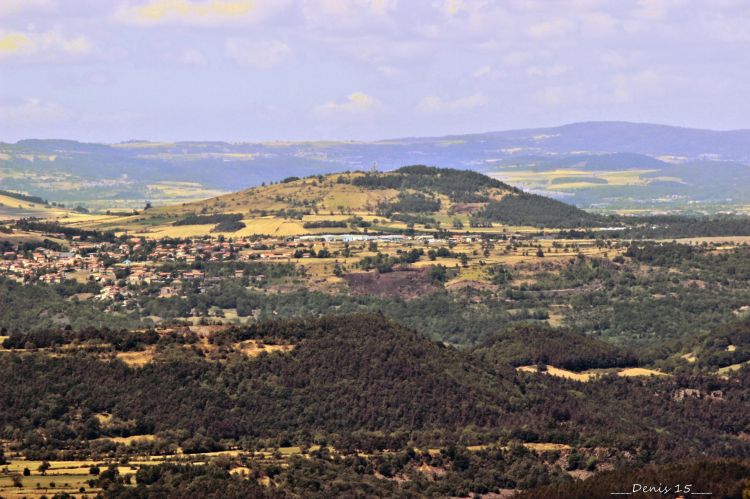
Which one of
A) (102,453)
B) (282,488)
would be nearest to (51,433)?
(102,453)

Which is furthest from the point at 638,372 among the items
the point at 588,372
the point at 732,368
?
the point at 732,368

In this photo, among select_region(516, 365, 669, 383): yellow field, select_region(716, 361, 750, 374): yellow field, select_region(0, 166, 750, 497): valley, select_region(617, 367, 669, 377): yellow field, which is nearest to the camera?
select_region(0, 166, 750, 497): valley

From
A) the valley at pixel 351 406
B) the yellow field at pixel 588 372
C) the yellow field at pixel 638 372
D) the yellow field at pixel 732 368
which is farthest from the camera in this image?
the yellow field at pixel 732 368

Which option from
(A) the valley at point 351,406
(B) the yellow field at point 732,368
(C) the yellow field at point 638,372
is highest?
(A) the valley at point 351,406

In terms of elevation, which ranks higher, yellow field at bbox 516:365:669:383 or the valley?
the valley

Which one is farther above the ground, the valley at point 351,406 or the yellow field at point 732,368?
the valley at point 351,406

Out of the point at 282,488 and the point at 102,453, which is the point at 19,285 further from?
the point at 282,488

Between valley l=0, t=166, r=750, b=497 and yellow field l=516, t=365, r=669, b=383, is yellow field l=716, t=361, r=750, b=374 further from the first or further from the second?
yellow field l=516, t=365, r=669, b=383

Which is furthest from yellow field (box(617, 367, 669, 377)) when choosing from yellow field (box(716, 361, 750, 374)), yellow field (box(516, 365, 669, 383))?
yellow field (box(716, 361, 750, 374))

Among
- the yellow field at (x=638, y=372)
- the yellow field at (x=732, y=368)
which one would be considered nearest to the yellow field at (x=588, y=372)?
the yellow field at (x=638, y=372)

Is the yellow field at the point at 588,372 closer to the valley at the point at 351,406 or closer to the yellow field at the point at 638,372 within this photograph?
the yellow field at the point at 638,372

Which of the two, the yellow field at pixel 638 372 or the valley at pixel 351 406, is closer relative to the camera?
the valley at pixel 351 406

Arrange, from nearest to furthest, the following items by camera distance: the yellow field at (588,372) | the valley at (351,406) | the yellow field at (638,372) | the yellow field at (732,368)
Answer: the valley at (351,406)
the yellow field at (588,372)
the yellow field at (638,372)
the yellow field at (732,368)
